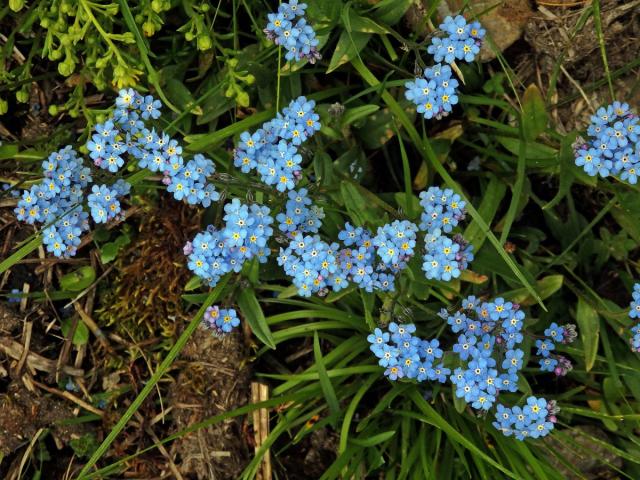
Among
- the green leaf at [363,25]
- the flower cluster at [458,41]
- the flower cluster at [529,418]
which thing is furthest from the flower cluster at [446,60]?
the flower cluster at [529,418]

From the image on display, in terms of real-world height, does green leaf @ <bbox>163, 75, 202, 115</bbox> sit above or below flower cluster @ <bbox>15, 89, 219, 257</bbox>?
above

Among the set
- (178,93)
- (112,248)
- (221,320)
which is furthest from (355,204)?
(112,248)

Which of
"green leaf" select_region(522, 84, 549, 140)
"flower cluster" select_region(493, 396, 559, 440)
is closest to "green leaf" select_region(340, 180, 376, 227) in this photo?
"green leaf" select_region(522, 84, 549, 140)

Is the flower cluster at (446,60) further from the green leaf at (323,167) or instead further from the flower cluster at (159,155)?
the flower cluster at (159,155)

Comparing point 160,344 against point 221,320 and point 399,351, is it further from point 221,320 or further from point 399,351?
point 399,351

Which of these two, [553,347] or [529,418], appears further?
[553,347]

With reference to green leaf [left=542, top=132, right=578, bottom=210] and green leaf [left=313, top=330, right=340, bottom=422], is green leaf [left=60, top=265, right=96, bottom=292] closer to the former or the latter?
green leaf [left=313, top=330, right=340, bottom=422]
